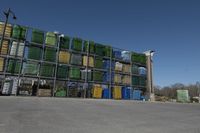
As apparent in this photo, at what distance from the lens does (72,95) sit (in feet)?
113

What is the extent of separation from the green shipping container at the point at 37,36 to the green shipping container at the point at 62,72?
5106 mm

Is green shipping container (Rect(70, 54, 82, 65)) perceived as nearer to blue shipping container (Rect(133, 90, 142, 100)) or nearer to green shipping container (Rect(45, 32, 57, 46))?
green shipping container (Rect(45, 32, 57, 46))

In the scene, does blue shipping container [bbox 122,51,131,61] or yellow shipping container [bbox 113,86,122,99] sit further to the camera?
blue shipping container [bbox 122,51,131,61]

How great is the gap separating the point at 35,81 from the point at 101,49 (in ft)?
44.5

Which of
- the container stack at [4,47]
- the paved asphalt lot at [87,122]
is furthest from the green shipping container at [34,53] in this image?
the paved asphalt lot at [87,122]

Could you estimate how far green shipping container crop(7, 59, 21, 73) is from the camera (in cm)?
2950

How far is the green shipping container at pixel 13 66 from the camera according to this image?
29.5 meters

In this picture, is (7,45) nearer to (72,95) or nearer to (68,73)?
(68,73)

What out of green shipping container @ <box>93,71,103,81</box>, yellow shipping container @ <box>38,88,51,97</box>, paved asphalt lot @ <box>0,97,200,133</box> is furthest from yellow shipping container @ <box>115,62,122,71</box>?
paved asphalt lot @ <box>0,97,200,133</box>

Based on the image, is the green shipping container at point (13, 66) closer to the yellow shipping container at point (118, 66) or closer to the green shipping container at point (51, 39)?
the green shipping container at point (51, 39)

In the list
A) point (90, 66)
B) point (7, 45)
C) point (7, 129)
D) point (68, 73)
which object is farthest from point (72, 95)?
point (7, 129)

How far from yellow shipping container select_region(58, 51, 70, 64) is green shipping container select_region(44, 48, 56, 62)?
3.38 feet

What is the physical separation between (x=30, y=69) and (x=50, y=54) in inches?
159

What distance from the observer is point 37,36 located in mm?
32688
